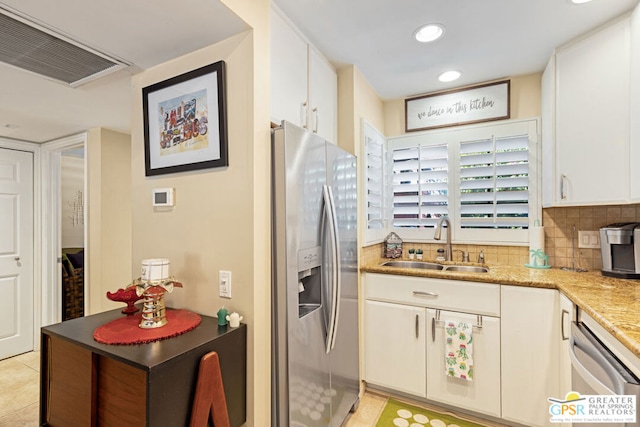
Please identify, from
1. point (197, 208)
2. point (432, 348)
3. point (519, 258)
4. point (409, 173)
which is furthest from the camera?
point (409, 173)

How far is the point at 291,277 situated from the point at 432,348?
1.28m

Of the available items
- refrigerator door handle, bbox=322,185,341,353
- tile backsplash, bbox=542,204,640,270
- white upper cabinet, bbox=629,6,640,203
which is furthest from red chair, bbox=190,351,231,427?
tile backsplash, bbox=542,204,640,270

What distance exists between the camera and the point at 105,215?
300cm

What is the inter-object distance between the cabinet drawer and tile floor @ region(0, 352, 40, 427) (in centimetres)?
253

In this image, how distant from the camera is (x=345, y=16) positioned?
177 cm

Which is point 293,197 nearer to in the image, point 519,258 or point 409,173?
point 409,173

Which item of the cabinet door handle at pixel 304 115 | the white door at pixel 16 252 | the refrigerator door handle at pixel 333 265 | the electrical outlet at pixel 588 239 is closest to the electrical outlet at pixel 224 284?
the refrigerator door handle at pixel 333 265

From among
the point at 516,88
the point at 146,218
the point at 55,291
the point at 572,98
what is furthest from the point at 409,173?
Answer: the point at 55,291

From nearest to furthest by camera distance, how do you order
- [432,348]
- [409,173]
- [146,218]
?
[146,218], [432,348], [409,173]

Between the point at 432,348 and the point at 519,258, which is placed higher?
the point at 519,258

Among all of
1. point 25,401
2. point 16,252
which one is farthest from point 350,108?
point 16,252

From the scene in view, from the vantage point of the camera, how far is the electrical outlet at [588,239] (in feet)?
7.39

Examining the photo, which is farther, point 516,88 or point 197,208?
point 516,88

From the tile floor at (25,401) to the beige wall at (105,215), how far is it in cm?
68
